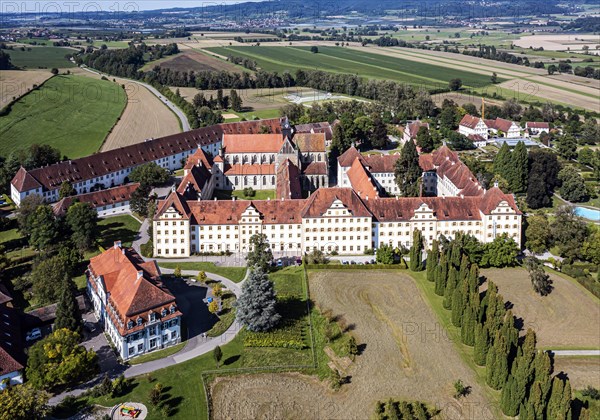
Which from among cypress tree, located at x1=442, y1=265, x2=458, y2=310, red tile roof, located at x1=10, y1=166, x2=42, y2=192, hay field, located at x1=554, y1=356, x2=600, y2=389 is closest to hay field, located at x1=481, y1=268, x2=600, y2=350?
hay field, located at x1=554, y1=356, x2=600, y2=389

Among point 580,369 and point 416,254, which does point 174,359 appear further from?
point 580,369

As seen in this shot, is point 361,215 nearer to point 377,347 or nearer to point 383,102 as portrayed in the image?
point 377,347

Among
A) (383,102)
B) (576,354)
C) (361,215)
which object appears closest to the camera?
(576,354)

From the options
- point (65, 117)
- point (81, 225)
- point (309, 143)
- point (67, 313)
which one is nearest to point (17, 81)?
point (65, 117)

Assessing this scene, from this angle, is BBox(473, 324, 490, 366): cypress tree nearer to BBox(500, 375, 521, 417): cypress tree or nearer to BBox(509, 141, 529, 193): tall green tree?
BBox(500, 375, 521, 417): cypress tree

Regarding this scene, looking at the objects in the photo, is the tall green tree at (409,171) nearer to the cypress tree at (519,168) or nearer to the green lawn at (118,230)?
the cypress tree at (519,168)

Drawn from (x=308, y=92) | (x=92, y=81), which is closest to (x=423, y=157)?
(x=308, y=92)
